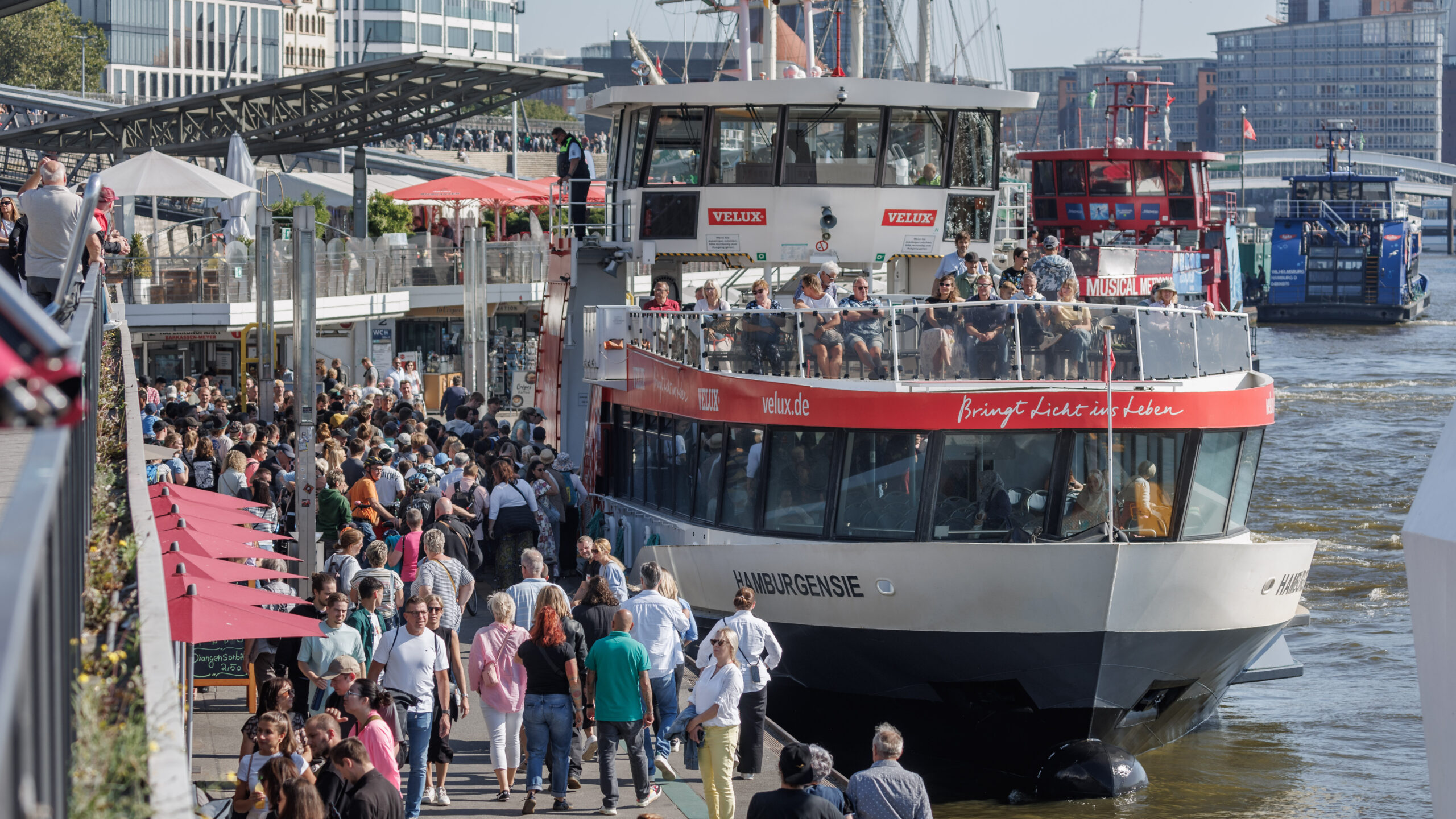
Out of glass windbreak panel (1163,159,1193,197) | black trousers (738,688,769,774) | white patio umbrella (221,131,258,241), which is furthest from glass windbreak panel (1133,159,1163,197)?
black trousers (738,688,769,774)

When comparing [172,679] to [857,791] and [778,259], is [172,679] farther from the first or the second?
[778,259]

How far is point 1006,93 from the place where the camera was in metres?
20.9

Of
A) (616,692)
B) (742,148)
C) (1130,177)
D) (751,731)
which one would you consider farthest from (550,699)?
(1130,177)

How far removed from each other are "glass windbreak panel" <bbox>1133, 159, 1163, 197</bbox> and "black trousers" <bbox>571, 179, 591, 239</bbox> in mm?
30651

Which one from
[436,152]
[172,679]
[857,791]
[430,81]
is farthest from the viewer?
[436,152]

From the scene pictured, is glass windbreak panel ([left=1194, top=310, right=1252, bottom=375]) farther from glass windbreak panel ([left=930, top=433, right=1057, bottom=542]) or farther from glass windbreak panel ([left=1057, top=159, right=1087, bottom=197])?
glass windbreak panel ([left=1057, top=159, right=1087, bottom=197])

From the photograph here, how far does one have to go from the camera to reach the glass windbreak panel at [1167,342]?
46.6ft

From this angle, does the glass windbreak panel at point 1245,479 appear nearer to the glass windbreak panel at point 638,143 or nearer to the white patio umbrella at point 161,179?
the glass windbreak panel at point 638,143

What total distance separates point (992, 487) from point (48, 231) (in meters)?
7.33

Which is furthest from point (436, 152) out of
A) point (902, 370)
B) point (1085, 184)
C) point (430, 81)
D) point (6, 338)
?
point (6, 338)

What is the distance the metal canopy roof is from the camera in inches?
1393

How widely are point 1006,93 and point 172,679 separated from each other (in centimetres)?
1703

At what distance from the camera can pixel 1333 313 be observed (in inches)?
3369

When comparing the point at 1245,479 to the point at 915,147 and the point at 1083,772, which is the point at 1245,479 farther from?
the point at 915,147
